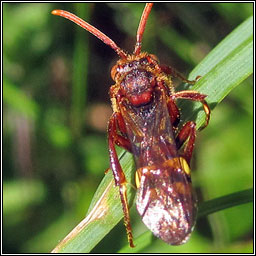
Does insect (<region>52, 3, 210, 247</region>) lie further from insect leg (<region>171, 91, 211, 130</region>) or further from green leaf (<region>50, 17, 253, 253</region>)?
green leaf (<region>50, 17, 253, 253</region>)

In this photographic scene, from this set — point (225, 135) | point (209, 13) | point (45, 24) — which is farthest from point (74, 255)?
point (209, 13)

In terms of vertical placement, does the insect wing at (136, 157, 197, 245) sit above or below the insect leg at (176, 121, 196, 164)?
below

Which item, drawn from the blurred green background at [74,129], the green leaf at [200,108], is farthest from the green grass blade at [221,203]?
the blurred green background at [74,129]

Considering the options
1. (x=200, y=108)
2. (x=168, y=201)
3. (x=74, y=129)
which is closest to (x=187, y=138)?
(x=200, y=108)

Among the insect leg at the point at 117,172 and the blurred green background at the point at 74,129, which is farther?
the blurred green background at the point at 74,129

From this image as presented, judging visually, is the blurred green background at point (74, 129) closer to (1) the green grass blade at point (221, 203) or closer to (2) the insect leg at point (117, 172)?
(1) the green grass blade at point (221, 203)

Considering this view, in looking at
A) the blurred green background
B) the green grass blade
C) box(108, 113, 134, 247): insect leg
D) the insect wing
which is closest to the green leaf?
the green grass blade

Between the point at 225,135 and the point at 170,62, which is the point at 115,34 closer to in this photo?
the point at 170,62
